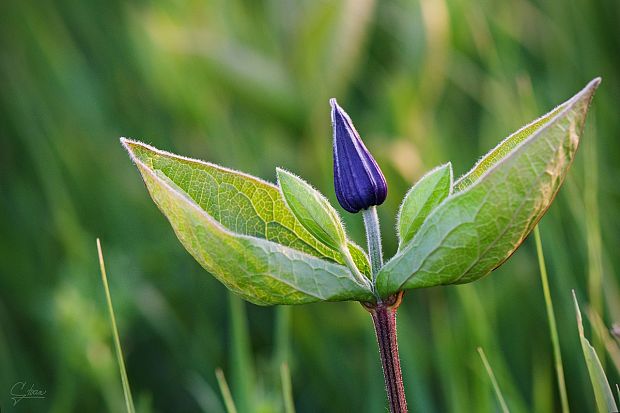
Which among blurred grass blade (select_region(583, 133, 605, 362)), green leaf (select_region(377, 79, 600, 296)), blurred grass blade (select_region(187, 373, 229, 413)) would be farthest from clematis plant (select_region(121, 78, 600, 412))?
blurred grass blade (select_region(187, 373, 229, 413))

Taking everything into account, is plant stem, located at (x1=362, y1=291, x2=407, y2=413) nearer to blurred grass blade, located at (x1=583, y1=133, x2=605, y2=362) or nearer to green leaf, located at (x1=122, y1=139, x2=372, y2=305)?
green leaf, located at (x1=122, y1=139, x2=372, y2=305)

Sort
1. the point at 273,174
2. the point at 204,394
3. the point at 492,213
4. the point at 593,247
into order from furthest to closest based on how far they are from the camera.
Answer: the point at 273,174 < the point at 204,394 < the point at 593,247 < the point at 492,213

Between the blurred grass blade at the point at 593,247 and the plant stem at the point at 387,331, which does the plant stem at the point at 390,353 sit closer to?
the plant stem at the point at 387,331

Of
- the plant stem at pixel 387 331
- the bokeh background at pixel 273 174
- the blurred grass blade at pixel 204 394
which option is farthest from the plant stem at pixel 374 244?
the blurred grass blade at pixel 204 394

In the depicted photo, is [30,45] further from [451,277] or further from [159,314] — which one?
[451,277]

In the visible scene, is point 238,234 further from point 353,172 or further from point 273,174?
point 273,174

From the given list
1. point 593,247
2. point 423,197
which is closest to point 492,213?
point 423,197

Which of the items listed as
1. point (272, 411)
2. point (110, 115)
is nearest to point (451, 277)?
point (272, 411)
